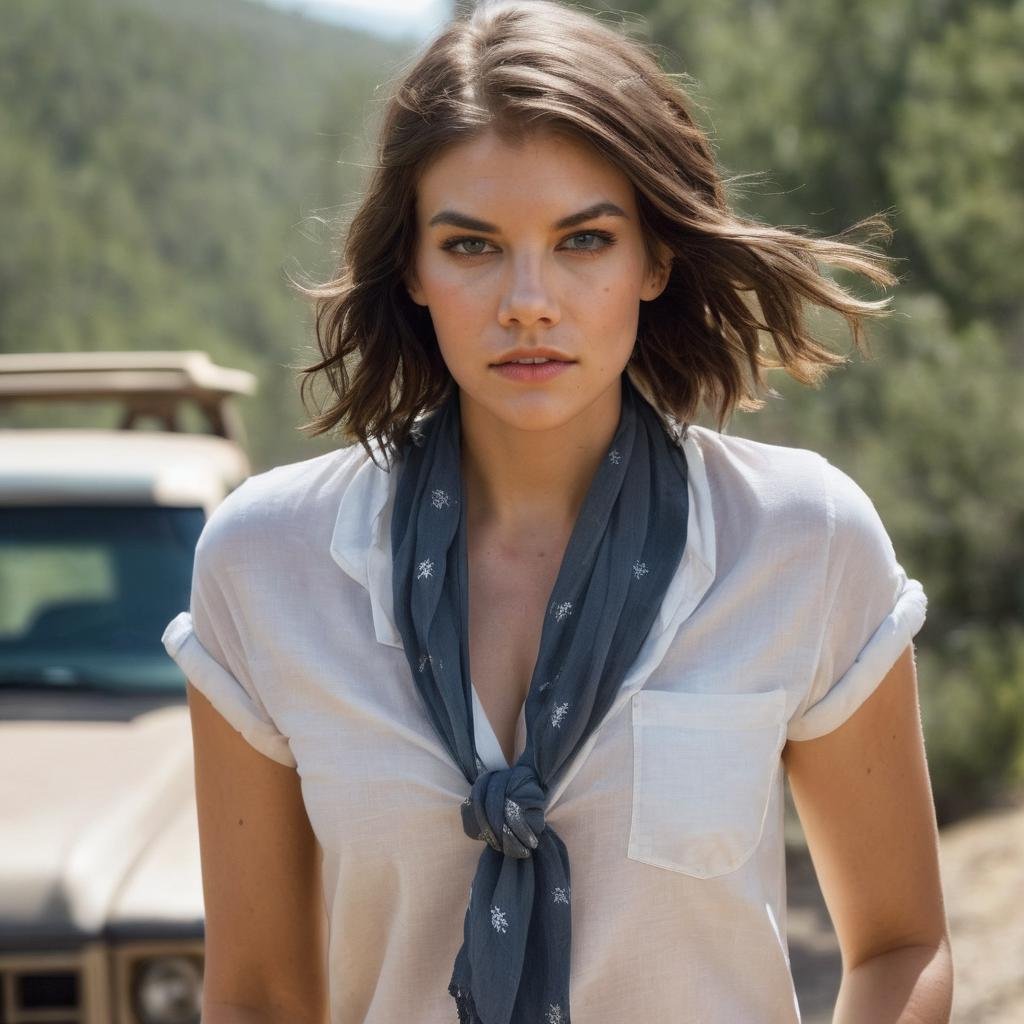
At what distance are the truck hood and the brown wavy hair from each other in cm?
99

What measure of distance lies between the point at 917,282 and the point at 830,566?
23.4 ft

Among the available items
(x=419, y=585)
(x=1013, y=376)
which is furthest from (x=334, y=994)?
(x=1013, y=376)

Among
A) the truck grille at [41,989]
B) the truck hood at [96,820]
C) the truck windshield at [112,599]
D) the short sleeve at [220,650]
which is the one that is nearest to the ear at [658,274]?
the short sleeve at [220,650]

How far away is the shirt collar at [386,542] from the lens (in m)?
1.85

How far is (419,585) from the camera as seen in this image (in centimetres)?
187

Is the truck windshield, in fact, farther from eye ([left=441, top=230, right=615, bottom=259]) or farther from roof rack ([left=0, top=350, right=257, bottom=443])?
eye ([left=441, top=230, right=615, bottom=259])

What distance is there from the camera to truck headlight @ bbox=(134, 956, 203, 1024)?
8.93ft

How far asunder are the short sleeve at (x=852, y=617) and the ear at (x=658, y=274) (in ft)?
1.06

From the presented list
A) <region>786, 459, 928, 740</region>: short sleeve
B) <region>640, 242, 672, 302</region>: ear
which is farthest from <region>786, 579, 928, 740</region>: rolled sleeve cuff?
<region>640, 242, 672, 302</region>: ear

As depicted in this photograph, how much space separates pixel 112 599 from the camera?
3.84 metres

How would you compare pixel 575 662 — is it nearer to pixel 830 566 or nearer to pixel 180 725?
pixel 830 566

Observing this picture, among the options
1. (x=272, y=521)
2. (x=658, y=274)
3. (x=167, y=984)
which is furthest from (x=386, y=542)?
(x=167, y=984)

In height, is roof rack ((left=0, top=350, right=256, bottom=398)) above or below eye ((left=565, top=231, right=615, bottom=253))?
below

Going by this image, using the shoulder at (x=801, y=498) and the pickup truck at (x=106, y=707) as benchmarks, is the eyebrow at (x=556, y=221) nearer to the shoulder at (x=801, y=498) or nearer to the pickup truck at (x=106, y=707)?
the shoulder at (x=801, y=498)
